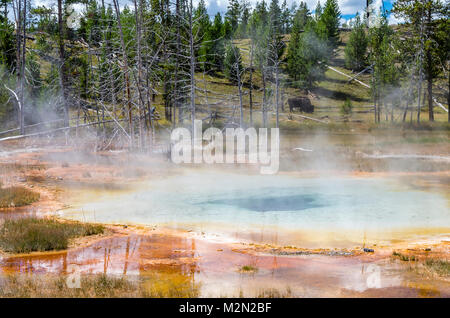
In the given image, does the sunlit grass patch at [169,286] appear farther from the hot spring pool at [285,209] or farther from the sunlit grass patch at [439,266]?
the sunlit grass patch at [439,266]

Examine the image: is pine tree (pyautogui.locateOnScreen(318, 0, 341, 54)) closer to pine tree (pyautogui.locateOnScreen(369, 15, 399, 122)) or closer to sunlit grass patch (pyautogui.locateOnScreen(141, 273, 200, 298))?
pine tree (pyautogui.locateOnScreen(369, 15, 399, 122))

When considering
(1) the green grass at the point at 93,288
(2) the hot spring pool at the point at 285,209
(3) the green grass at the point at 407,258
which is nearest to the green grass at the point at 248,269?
(1) the green grass at the point at 93,288

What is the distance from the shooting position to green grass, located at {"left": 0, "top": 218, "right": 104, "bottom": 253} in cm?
995

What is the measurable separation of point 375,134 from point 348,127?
6640 millimetres

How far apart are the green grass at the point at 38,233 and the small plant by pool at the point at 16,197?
346 cm

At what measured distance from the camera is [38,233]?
33.9ft

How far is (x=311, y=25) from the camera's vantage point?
72.8 meters

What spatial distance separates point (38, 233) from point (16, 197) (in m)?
6.10

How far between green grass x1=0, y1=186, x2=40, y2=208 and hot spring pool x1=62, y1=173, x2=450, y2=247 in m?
1.84

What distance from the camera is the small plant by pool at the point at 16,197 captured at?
15085 millimetres

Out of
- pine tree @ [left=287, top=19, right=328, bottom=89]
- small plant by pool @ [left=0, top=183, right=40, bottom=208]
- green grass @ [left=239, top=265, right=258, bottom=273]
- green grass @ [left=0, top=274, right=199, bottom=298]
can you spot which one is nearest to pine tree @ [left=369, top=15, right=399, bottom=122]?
pine tree @ [left=287, top=19, right=328, bottom=89]

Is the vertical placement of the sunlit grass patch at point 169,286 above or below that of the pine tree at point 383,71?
below

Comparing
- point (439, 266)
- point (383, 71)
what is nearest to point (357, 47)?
point (383, 71)

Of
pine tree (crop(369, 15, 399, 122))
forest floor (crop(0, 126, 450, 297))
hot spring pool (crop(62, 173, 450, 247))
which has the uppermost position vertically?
pine tree (crop(369, 15, 399, 122))
